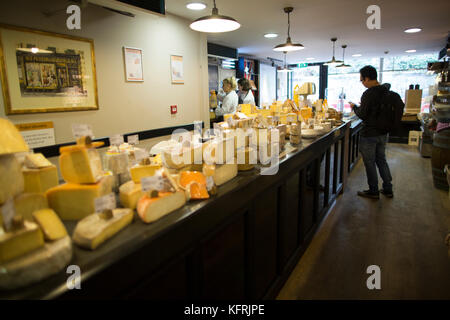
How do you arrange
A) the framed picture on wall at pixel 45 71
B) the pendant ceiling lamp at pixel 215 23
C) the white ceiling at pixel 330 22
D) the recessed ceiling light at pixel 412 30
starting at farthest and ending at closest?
the recessed ceiling light at pixel 412 30
the white ceiling at pixel 330 22
the framed picture on wall at pixel 45 71
the pendant ceiling lamp at pixel 215 23

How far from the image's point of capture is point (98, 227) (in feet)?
3.12

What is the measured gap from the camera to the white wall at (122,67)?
3022 millimetres

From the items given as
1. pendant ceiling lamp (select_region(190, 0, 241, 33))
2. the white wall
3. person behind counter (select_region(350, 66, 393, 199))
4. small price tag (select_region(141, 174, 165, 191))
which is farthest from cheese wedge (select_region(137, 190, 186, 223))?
person behind counter (select_region(350, 66, 393, 199))

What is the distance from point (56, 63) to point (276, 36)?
4769 millimetres

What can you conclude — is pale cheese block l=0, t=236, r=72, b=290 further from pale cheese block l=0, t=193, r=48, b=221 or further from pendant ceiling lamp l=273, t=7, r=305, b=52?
pendant ceiling lamp l=273, t=7, r=305, b=52

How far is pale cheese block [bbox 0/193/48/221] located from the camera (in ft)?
3.06

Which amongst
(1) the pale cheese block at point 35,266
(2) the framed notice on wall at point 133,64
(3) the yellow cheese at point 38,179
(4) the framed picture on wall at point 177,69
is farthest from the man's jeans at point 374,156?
(1) the pale cheese block at point 35,266

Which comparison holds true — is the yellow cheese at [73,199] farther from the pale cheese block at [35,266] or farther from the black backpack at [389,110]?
the black backpack at [389,110]

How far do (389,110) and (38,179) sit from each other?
12.8 ft

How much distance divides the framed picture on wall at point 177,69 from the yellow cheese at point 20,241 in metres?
4.31

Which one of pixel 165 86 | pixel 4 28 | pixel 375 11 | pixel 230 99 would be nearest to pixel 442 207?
pixel 375 11

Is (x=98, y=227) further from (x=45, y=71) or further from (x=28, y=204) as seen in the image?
(x=45, y=71)

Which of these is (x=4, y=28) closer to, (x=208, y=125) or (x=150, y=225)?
(x=150, y=225)

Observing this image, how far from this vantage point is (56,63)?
310 centimetres
